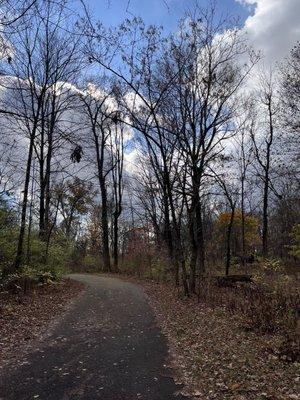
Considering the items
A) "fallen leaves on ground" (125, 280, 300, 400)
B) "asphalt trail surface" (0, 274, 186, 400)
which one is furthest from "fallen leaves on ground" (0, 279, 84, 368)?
"fallen leaves on ground" (125, 280, 300, 400)

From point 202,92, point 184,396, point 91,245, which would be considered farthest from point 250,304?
point 91,245

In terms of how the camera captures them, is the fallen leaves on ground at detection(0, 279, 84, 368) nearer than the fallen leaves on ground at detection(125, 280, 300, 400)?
No

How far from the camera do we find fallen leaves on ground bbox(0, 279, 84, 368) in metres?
9.35

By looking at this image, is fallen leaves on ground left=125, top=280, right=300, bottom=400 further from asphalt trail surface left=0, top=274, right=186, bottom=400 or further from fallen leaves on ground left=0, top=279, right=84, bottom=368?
fallen leaves on ground left=0, top=279, right=84, bottom=368

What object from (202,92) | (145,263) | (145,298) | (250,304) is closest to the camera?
(250,304)

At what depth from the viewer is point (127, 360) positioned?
8.28 metres

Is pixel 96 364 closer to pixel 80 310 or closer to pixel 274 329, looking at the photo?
pixel 274 329

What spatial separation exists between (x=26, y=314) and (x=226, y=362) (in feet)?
21.7

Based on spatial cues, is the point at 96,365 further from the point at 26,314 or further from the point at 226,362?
the point at 26,314

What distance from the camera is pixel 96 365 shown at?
26.0 ft

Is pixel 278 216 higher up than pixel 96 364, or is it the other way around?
pixel 278 216

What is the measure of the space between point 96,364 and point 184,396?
216cm

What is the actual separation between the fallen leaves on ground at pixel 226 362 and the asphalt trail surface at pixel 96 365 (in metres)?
0.34

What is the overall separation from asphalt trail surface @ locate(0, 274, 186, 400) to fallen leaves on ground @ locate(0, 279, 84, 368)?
1.37 ft
